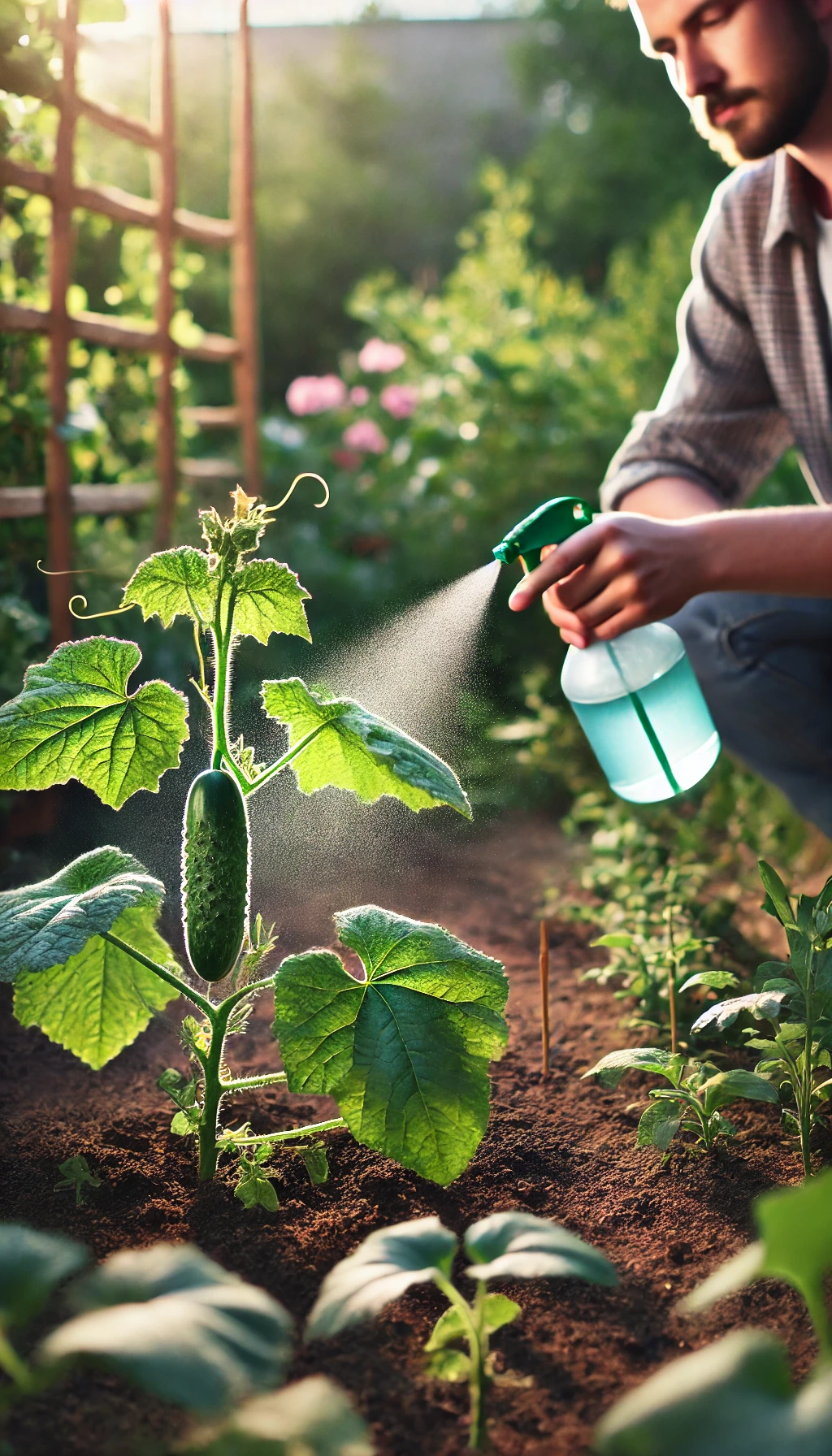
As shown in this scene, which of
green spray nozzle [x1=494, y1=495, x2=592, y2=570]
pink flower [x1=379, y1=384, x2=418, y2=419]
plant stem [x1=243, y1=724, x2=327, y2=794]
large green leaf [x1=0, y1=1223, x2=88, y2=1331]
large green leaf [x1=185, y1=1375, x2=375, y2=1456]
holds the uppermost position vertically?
green spray nozzle [x1=494, y1=495, x2=592, y2=570]

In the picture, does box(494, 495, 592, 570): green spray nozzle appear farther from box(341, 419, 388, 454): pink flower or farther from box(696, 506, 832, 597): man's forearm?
box(341, 419, 388, 454): pink flower

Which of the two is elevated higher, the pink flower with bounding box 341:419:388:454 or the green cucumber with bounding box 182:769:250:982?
the green cucumber with bounding box 182:769:250:982

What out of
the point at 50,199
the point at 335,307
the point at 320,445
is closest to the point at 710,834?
the point at 50,199

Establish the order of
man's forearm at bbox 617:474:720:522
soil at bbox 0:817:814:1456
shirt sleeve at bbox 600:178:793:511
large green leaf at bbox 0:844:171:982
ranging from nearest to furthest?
soil at bbox 0:817:814:1456 → large green leaf at bbox 0:844:171:982 → man's forearm at bbox 617:474:720:522 → shirt sleeve at bbox 600:178:793:511

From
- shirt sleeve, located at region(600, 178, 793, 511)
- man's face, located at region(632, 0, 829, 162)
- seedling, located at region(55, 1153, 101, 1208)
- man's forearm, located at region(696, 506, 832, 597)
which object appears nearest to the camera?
seedling, located at region(55, 1153, 101, 1208)

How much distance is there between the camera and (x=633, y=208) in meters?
13.1

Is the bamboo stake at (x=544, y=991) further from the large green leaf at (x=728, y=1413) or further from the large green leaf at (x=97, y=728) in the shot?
the large green leaf at (x=728, y=1413)

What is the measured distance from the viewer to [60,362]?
9.28 ft

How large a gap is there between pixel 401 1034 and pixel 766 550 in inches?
34.3

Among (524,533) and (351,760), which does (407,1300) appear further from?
(524,533)

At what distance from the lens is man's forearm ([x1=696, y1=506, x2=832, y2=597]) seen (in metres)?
1.64

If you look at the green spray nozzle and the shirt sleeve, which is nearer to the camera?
the green spray nozzle

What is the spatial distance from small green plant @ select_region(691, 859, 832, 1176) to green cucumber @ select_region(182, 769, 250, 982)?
0.56 m

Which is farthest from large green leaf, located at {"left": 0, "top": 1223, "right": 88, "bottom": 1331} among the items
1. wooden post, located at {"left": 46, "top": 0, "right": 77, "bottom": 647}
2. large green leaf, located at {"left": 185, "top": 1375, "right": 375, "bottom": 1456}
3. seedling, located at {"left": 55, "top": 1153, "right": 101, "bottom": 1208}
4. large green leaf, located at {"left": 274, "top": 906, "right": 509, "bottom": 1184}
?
wooden post, located at {"left": 46, "top": 0, "right": 77, "bottom": 647}
